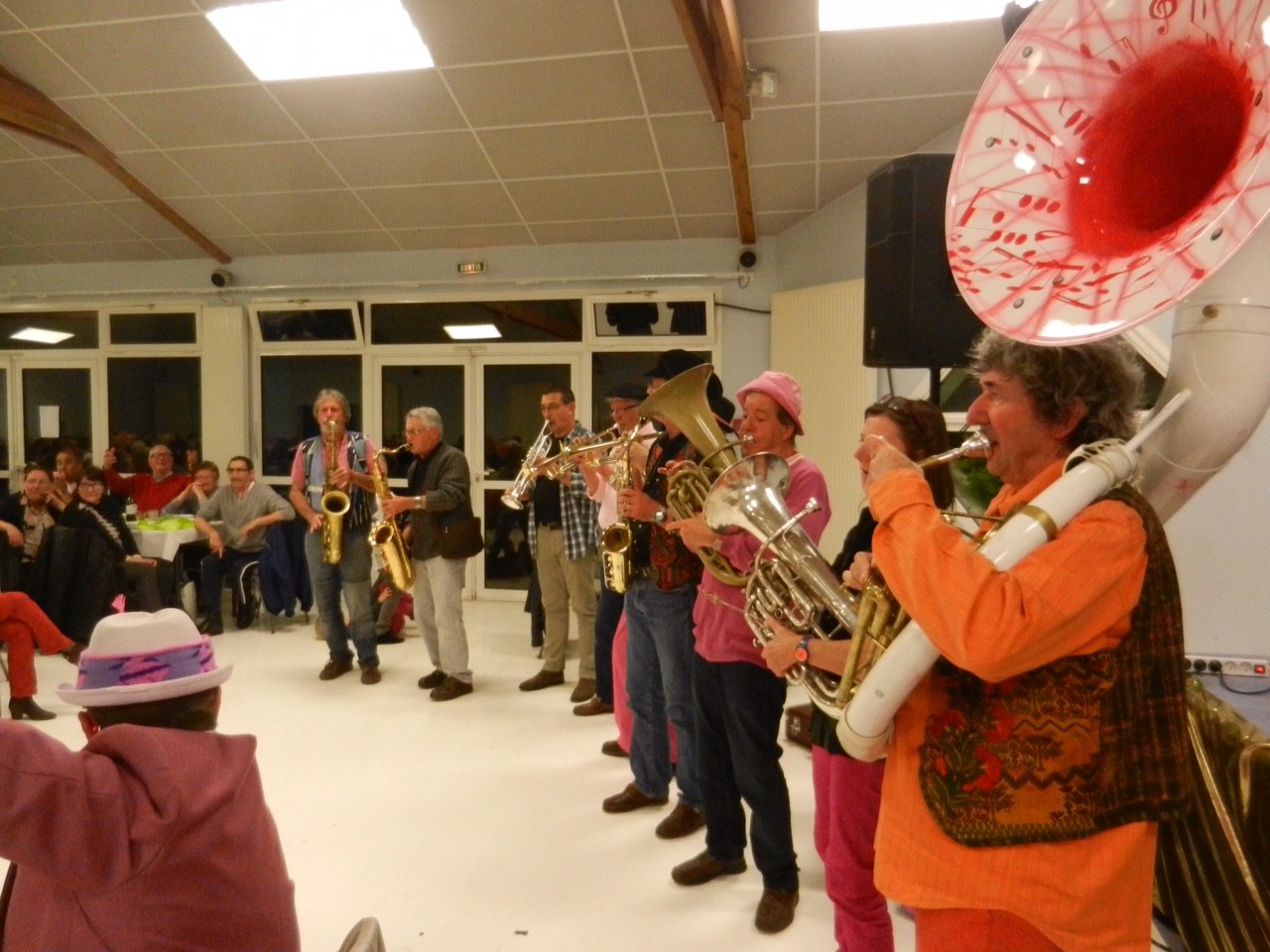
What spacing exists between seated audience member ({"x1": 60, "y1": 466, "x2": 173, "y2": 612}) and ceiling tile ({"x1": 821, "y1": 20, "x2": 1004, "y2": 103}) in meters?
4.50

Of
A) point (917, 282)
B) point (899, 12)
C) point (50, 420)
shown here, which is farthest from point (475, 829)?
point (50, 420)

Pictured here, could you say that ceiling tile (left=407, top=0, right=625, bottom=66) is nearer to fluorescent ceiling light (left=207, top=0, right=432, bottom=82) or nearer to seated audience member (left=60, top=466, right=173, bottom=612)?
A: fluorescent ceiling light (left=207, top=0, right=432, bottom=82)

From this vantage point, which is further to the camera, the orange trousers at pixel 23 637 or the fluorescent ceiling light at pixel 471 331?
the fluorescent ceiling light at pixel 471 331

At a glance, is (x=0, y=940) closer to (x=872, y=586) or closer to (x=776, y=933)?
(x=872, y=586)

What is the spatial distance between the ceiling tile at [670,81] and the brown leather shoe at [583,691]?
10.1 feet

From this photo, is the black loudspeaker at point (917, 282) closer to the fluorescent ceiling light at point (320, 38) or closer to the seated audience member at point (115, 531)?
the fluorescent ceiling light at point (320, 38)

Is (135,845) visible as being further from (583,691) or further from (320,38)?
(320,38)

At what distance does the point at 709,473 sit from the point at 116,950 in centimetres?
133

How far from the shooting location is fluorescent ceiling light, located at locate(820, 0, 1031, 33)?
12.2ft

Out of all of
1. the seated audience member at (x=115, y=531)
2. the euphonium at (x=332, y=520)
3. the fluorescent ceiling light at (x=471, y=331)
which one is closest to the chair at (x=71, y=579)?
the seated audience member at (x=115, y=531)

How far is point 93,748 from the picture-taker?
3.35 feet

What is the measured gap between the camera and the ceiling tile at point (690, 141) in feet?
15.0

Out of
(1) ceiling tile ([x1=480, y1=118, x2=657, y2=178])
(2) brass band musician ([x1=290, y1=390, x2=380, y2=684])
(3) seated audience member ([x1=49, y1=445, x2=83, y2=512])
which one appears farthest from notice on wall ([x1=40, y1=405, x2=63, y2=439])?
(1) ceiling tile ([x1=480, y1=118, x2=657, y2=178])

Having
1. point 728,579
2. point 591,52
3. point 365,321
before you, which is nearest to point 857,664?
point 728,579
